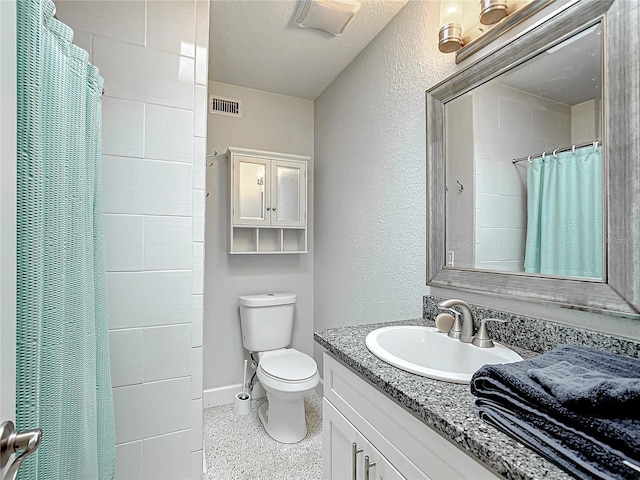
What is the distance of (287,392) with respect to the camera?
1.78m

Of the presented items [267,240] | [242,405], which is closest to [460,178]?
[267,240]

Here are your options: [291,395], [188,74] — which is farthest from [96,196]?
[291,395]

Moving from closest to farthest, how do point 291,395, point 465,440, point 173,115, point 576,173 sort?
point 465,440, point 576,173, point 173,115, point 291,395

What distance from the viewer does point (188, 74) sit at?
1385 millimetres

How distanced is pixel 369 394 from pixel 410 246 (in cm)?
83

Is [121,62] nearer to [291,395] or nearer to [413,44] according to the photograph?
[413,44]

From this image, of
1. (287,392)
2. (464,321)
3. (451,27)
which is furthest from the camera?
(287,392)

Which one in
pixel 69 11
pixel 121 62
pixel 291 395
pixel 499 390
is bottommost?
pixel 291 395

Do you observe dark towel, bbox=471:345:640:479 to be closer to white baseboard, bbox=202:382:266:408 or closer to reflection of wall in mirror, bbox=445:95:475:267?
reflection of wall in mirror, bbox=445:95:475:267

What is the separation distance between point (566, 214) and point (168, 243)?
1.41 m

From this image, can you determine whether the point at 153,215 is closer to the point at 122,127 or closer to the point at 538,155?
the point at 122,127

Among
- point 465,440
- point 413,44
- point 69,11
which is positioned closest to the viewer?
point 465,440

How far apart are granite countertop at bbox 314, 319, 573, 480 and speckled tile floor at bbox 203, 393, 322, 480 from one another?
1067 millimetres

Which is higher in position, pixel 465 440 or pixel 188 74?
pixel 188 74
